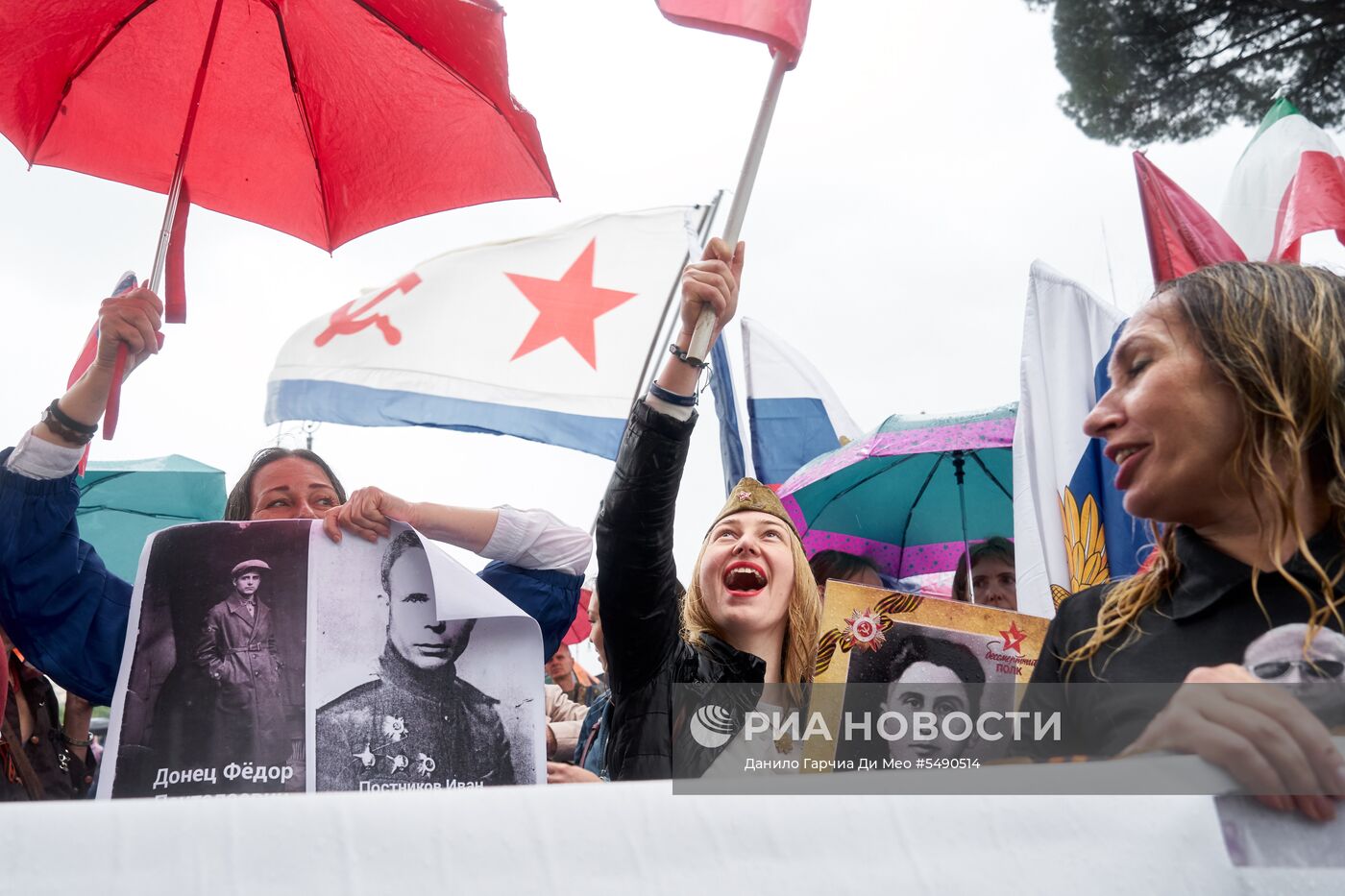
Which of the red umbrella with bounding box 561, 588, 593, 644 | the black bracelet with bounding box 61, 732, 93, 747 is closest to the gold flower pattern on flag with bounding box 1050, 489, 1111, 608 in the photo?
the black bracelet with bounding box 61, 732, 93, 747

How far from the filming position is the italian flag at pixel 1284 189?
3342 mm

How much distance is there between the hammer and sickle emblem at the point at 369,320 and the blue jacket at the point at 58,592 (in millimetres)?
3550

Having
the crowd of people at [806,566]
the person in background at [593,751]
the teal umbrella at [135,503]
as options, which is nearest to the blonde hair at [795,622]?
the crowd of people at [806,566]

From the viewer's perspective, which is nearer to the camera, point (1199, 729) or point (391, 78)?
point (1199, 729)

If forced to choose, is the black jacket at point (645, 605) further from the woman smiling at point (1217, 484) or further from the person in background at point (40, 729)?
the person in background at point (40, 729)

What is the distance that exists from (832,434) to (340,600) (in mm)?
3250

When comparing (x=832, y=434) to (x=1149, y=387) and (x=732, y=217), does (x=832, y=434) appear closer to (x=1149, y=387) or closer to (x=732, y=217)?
(x=732, y=217)

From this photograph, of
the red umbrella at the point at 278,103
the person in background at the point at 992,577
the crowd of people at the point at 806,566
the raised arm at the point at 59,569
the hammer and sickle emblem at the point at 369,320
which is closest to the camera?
the crowd of people at the point at 806,566

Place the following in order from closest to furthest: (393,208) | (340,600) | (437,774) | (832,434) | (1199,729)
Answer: (1199,729)
(437,774)
(340,600)
(393,208)
(832,434)

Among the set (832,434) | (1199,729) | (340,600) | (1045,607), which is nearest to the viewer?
(1199,729)

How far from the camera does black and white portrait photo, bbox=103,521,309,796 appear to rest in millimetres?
1652

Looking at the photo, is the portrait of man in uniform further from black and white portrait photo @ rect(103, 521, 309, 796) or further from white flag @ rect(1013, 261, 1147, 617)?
white flag @ rect(1013, 261, 1147, 617)

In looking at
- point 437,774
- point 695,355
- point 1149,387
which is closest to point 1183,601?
point 1149,387

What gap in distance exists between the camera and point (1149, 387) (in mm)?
1335
